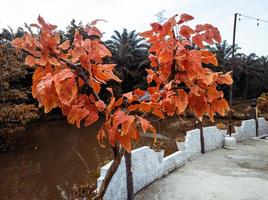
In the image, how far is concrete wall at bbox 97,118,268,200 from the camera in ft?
14.6

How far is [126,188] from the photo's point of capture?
4.70 meters

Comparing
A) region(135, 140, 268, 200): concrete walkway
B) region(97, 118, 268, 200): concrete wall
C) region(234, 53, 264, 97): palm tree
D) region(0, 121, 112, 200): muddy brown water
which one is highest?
region(234, 53, 264, 97): palm tree

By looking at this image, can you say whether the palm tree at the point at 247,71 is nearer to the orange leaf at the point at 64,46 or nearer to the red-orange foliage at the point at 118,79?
the red-orange foliage at the point at 118,79

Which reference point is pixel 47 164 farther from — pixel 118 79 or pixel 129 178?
pixel 118 79

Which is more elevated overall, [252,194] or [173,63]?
[173,63]

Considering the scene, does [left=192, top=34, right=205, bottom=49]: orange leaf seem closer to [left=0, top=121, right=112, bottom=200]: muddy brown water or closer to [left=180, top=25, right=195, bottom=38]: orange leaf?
[left=180, top=25, right=195, bottom=38]: orange leaf

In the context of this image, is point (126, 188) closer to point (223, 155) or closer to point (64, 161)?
point (223, 155)

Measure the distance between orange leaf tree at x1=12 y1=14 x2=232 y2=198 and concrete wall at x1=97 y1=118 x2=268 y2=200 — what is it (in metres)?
2.75

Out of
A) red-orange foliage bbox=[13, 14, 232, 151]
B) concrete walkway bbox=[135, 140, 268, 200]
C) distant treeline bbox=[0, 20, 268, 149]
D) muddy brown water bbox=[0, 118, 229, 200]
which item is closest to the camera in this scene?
→ red-orange foliage bbox=[13, 14, 232, 151]

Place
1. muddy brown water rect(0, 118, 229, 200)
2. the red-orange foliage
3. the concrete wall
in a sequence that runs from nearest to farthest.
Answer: the red-orange foliage → the concrete wall → muddy brown water rect(0, 118, 229, 200)

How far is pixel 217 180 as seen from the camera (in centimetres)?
577

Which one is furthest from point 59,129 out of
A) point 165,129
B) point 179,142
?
point 179,142

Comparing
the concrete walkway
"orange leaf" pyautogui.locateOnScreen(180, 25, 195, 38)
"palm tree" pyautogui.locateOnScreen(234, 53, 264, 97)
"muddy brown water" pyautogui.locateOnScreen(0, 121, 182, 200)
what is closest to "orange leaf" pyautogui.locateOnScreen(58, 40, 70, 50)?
"orange leaf" pyautogui.locateOnScreen(180, 25, 195, 38)

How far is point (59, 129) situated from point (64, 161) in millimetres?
7500
